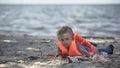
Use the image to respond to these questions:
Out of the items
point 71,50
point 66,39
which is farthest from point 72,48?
point 66,39

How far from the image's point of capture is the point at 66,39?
6883 millimetres

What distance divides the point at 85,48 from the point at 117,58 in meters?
0.73

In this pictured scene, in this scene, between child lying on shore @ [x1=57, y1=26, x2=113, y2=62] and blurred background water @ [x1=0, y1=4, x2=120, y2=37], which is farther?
blurred background water @ [x1=0, y1=4, x2=120, y2=37]

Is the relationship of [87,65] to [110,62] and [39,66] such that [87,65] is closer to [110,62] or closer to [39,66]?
[110,62]

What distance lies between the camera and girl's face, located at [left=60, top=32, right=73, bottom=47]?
22.3 ft

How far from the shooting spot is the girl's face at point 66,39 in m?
6.80

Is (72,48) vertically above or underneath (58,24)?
underneath

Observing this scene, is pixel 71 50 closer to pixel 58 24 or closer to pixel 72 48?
pixel 72 48

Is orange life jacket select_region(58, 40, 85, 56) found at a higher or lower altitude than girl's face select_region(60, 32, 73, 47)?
lower

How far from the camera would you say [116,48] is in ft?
29.2

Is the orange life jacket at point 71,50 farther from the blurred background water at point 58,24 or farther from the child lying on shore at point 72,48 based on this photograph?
the blurred background water at point 58,24

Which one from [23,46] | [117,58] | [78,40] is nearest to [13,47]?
[23,46]

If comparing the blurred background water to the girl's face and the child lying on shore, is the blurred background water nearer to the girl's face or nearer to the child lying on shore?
the child lying on shore

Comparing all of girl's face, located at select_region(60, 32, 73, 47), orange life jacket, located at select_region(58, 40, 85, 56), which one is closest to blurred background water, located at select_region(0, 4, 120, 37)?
orange life jacket, located at select_region(58, 40, 85, 56)
